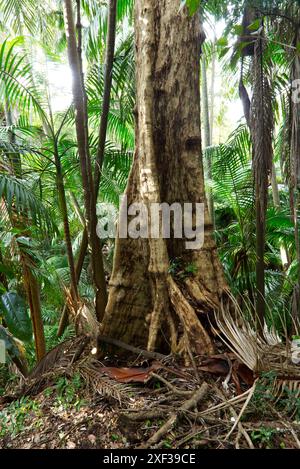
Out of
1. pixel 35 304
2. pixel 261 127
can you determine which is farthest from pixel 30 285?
pixel 261 127

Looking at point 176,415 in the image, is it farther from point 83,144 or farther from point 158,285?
point 83,144

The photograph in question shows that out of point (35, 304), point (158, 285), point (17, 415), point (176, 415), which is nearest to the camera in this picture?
point (176, 415)

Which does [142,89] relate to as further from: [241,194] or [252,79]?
[241,194]

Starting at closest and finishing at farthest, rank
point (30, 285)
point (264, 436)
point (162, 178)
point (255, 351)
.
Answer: point (264, 436) < point (255, 351) < point (162, 178) < point (30, 285)

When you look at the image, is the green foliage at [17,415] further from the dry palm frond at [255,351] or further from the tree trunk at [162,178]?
the dry palm frond at [255,351]

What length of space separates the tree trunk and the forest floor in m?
0.32

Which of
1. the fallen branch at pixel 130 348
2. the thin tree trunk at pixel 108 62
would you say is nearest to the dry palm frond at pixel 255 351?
the fallen branch at pixel 130 348

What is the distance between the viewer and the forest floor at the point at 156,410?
163 cm

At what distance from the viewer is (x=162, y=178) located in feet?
8.64

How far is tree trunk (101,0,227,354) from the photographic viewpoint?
2393mm

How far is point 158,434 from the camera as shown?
1632mm

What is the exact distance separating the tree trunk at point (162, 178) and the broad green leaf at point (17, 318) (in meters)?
0.59

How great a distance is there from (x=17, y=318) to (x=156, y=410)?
135 centimetres

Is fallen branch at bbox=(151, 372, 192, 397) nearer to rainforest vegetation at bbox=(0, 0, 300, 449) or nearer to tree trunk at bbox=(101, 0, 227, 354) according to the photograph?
rainforest vegetation at bbox=(0, 0, 300, 449)
